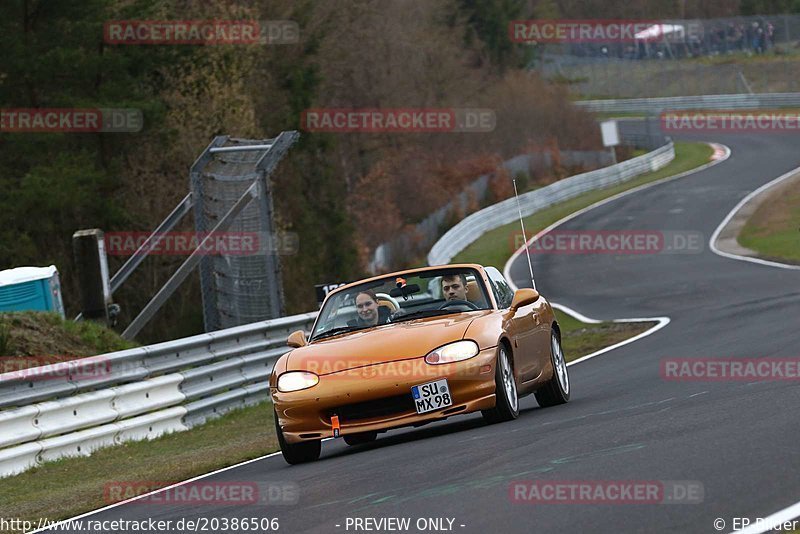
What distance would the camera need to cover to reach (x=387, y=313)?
430 inches

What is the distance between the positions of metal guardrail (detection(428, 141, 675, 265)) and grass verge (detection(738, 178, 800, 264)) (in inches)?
338

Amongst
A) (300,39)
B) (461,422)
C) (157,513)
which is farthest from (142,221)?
(157,513)

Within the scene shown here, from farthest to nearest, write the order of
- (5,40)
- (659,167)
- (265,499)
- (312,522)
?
(659,167) → (5,40) → (265,499) → (312,522)

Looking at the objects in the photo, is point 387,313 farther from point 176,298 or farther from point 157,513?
point 176,298

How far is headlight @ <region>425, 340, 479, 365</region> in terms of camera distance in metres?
9.78

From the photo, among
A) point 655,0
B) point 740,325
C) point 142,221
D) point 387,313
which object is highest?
point 387,313

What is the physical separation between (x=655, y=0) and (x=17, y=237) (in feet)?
307

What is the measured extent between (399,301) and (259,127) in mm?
38154

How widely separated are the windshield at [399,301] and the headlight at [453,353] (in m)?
0.91

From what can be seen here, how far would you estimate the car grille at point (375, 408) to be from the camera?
9688 mm

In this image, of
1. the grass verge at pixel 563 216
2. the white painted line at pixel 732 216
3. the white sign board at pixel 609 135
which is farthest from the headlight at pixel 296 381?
the white sign board at pixel 609 135

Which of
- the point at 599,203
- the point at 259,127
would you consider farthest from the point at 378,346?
the point at 599,203

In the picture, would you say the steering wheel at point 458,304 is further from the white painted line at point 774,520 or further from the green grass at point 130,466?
the white painted line at point 774,520

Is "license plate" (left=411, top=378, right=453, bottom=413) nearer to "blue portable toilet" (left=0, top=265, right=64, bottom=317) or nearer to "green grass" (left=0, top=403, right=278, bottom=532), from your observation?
"green grass" (left=0, top=403, right=278, bottom=532)
